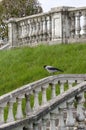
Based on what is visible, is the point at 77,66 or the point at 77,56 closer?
the point at 77,66

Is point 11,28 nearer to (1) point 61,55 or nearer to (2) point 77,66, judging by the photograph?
(1) point 61,55

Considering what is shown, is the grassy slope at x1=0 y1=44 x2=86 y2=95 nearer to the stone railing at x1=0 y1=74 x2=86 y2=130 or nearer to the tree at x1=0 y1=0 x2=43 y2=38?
the stone railing at x1=0 y1=74 x2=86 y2=130

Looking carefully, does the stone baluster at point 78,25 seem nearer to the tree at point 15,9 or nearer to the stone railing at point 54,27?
the stone railing at point 54,27

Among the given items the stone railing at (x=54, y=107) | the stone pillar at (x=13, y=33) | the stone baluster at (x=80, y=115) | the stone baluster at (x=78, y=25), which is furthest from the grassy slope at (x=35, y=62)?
the stone baluster at (x=80, y=115)

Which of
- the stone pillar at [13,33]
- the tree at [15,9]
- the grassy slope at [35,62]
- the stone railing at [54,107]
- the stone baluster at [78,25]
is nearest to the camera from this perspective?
the stone railing at [54,107]

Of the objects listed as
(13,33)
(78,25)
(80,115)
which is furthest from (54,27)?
(80,115)

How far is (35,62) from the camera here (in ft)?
57.4

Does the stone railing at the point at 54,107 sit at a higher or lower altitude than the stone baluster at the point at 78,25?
lower

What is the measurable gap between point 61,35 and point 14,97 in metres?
8.17

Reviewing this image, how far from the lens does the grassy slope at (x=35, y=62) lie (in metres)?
15.7

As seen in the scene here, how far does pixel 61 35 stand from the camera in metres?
19.2

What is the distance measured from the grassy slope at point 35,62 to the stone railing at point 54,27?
89cm

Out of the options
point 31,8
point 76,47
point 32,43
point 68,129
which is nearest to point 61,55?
point 76,47

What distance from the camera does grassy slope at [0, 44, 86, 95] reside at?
1570 cm
